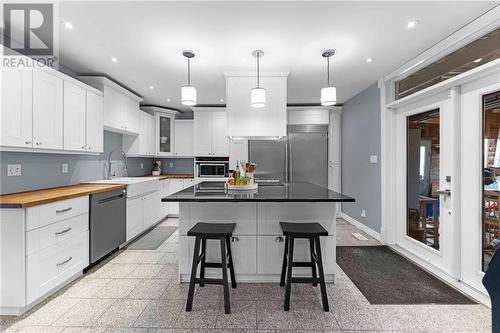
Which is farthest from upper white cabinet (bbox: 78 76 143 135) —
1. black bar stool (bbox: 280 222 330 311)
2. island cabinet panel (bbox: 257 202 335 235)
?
black bar stool (bbox: 280 222 330 311)

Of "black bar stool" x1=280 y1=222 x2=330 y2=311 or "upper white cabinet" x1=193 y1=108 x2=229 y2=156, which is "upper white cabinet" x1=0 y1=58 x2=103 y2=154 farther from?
"black bar stool" x1=280 y1=222 x2=330 y2=311

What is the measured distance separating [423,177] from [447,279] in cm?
116

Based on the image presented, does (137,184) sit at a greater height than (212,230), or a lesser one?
greater

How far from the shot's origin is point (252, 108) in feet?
11.3

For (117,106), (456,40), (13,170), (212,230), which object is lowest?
(212,230)

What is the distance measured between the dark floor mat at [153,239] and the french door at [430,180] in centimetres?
357

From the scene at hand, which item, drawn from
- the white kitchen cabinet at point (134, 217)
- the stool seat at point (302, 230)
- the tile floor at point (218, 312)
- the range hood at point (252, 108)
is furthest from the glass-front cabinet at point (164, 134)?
the stool seat at point (302, 230)

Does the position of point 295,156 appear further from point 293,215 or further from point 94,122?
point 94,122

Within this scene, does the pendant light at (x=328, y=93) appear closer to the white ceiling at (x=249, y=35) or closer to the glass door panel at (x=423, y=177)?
the white ceiling at (x=249, y=35)

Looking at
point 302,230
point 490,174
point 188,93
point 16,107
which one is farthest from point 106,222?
point 490,174

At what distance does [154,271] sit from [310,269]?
68.6 inches

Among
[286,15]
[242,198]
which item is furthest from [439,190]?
[286,15]

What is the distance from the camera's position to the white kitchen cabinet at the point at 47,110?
94.5 inches

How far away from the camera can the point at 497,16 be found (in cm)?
199
